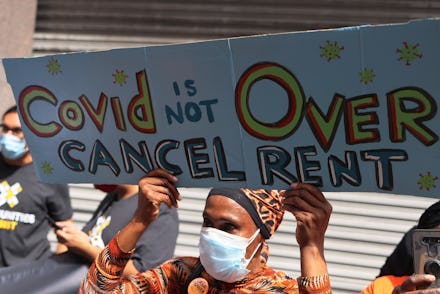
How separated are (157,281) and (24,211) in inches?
84.9

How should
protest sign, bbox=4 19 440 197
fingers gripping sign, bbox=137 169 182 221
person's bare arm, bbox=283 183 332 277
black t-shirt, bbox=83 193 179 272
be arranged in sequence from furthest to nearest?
black t-shirt, bbox=83 193 179 272, fingers gripping sign, bbox=137 169 182 221, person's bare arm, bbox=283 183 332 277, protest sign, bbox=4 19 440 197

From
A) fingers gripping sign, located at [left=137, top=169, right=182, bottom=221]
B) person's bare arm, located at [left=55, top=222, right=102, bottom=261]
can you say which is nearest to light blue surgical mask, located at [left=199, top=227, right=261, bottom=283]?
fingers gripping sign, located at [left=137, top=169, right=182, bottom=221]

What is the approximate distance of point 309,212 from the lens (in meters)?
3.02

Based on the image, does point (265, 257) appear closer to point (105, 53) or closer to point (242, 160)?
point (242, 160)

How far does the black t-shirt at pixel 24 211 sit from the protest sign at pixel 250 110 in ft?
6.41

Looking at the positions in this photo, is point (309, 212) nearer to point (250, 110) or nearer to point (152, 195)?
point (250, 110)

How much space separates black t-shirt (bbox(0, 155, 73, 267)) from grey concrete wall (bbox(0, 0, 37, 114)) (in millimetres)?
2104

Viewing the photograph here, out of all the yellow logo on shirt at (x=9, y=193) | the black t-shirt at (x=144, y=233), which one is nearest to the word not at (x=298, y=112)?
the black t-shirt at (x=144, y=233)

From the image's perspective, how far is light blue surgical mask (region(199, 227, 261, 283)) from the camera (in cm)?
346

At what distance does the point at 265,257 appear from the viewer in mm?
3623

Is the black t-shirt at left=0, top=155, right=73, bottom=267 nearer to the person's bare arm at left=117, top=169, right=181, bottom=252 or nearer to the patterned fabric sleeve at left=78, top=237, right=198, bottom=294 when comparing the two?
the patterned fabric sleeve at left=78, top=237, right=198, bottom=294

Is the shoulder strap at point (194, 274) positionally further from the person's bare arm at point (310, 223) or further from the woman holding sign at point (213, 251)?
the person's bare arm at point (310, 223)

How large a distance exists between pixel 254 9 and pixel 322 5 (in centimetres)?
51

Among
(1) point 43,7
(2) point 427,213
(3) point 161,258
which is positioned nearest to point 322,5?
(1) point 43,7
